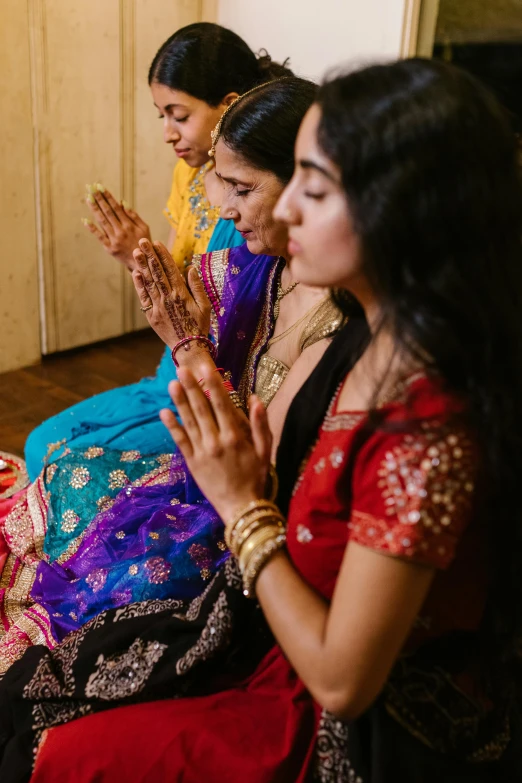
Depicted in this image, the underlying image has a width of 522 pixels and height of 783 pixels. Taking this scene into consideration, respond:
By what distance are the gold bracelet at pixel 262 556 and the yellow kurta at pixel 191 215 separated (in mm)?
1671

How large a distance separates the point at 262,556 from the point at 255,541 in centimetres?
2

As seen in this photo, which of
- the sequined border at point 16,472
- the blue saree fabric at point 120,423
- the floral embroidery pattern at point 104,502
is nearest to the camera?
the floral embroidery pattern at point 104,502

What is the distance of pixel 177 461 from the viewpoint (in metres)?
1.77

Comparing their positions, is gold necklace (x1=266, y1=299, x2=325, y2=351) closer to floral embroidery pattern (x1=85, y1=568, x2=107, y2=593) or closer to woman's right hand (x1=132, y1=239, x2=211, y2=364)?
woman's right hand (x1=132, y1=239, x2=211, y2=364)

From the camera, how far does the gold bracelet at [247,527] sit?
0.90m

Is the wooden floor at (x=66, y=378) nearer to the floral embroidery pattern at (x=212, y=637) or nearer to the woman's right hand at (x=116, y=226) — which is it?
the woman's right hand at (x=116, y=226)

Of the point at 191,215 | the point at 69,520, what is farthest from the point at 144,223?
the point at 69,520

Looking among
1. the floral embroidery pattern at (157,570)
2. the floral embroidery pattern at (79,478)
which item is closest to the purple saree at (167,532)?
the floral embroidery pattern at (157,570)

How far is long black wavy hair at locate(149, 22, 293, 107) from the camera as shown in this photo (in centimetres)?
218

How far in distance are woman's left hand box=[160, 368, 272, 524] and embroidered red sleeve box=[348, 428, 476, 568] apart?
19 cm

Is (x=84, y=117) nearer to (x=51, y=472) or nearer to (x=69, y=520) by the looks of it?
(x=51, y=472)

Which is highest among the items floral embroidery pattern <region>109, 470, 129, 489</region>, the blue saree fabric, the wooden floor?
floral embroidery pattern <region>109, 470, 129, 489</region>

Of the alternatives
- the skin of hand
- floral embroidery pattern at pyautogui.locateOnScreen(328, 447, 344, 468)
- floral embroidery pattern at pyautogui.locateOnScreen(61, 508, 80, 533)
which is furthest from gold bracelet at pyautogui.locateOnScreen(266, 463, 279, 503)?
floral embroidery pattern at pyautogui.locateOnScreen(61, 508, 80, 533)

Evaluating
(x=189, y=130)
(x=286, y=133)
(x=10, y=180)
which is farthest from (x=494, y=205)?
(x=10, y=180)
